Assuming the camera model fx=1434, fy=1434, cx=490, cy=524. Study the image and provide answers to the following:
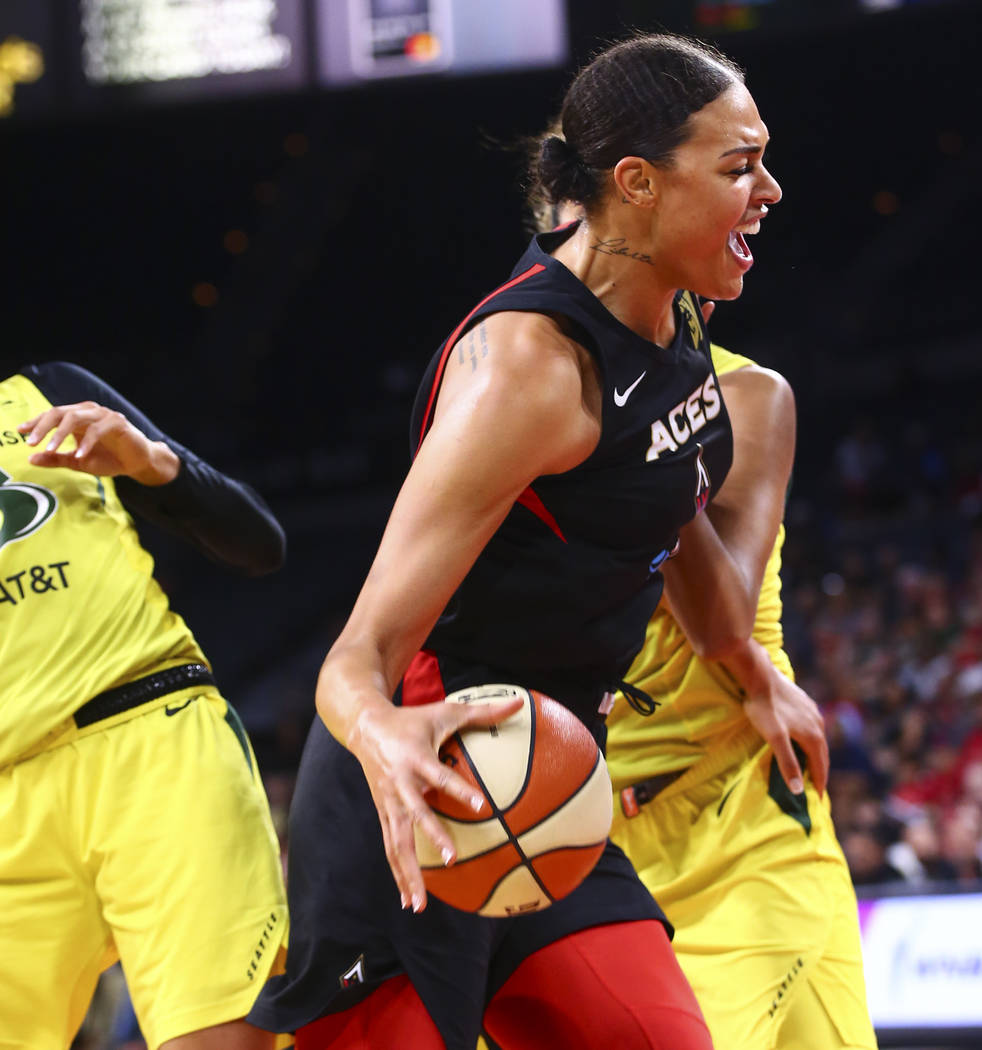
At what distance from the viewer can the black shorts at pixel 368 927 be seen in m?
2.17

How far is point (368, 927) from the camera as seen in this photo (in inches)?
86.7

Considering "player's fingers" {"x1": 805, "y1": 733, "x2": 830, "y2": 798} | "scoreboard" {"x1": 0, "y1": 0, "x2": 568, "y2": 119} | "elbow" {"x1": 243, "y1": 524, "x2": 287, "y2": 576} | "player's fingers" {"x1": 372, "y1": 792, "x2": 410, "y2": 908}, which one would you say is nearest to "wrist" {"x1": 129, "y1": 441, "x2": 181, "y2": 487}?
"elbow" {"x1": 243, "y1": 524, "x2": 287, "y2": 576}

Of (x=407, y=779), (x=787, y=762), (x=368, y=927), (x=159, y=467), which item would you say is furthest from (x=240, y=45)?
(x=407, y=779)

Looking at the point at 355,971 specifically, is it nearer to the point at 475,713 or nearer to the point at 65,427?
the point at 475,713

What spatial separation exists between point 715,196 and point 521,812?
3.09ft

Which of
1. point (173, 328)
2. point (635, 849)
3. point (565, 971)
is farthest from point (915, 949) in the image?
point (173, 328)

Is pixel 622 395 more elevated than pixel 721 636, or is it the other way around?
pixel 622 395

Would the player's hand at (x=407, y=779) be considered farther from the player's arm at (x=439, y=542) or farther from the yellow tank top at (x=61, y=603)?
the yellow tank top at (x=61, y=603)

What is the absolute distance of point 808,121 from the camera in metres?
13.0

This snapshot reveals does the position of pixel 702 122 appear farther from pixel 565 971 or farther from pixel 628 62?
pixel 565 971

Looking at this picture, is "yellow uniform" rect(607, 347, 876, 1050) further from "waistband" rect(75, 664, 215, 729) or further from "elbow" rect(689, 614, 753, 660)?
"waistband" rect(75, 664, 215, 729)

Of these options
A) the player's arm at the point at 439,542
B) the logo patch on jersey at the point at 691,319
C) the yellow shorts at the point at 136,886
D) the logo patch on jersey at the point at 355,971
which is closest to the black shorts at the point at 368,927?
the logo patch on jersey at the point at 355,971

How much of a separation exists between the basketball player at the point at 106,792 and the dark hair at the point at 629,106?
38.2 inches

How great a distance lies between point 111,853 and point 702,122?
1.64 meters
